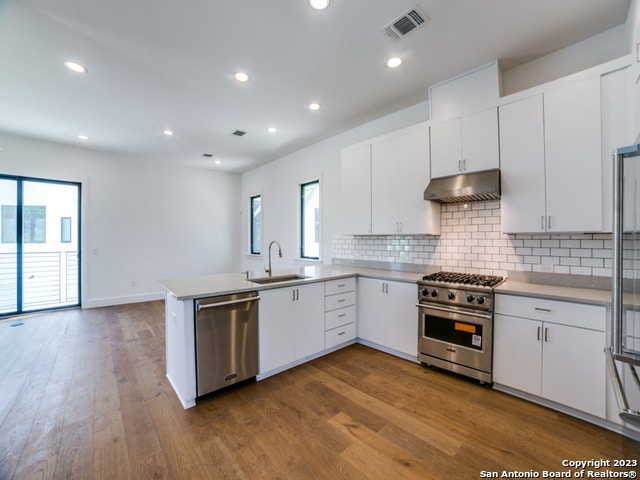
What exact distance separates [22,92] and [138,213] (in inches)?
114

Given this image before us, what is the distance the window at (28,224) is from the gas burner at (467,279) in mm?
6468

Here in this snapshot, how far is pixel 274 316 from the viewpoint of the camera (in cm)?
266

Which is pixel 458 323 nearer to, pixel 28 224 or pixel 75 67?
pixel 75 67

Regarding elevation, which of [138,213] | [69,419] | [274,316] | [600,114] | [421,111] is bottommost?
[69,419]

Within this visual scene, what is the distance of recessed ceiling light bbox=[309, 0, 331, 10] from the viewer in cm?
190

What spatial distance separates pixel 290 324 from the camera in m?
2.79

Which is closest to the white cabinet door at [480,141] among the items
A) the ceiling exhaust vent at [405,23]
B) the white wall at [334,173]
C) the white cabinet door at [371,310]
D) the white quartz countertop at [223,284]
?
the white wall at [334,173]

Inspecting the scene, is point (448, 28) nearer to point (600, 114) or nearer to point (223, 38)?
point (600, 114)

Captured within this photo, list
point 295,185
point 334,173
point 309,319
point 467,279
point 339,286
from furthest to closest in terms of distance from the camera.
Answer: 1. point 295,185
2. point 334,173
3. point 339,286
4. point 309,319
5. point 467,279

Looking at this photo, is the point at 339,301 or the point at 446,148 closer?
the point at 446,148

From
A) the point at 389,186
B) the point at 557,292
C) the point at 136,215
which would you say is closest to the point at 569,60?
the point at 389,186

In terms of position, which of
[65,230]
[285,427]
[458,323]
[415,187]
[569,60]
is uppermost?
[569,60]

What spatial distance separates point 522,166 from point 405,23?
1568mm

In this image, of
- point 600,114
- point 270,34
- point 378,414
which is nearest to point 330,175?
point 270,34
